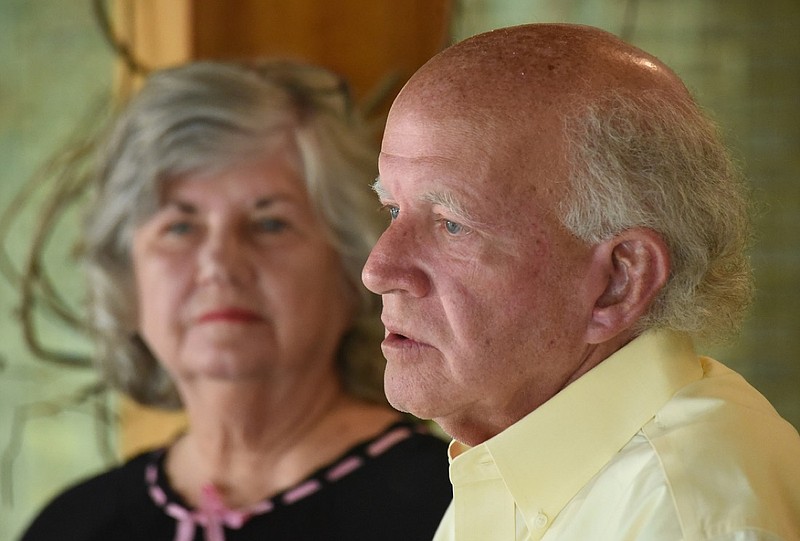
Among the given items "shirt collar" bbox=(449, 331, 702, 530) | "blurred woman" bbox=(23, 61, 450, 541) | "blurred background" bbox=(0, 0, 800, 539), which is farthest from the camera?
"blurred background" bbox=(0, 0, 800, 539)

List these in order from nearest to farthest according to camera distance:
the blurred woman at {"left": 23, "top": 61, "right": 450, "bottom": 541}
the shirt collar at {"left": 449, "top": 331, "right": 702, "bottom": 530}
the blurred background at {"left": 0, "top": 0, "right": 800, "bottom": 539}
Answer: the shirt collar at {"left": 449, "top": 331, "right": 702, "bottom": 530}, the blurred woman at {"left": 23, "top": 61, "right": 450, "bottom": 541}, the blurred background at {"left": 0, "top": 0, "right": 800, "bottom": 539}

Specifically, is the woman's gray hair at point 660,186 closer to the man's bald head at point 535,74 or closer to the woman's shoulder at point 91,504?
the man's bald head at point 535,74

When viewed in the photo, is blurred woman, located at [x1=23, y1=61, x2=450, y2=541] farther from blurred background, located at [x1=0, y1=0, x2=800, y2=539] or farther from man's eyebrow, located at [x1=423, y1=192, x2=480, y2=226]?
man's eyebrow, located at [x1=423, y1=192, x2=480, y2=226]

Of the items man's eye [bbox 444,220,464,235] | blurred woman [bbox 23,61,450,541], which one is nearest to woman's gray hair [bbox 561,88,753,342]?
man's eye [bbox 444,220,464,235]

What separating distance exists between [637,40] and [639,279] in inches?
58.2

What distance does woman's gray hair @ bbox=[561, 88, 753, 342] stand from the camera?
1.14 metres

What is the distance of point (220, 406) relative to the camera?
88.1 inches

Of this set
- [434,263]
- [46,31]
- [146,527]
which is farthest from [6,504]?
[434,263]

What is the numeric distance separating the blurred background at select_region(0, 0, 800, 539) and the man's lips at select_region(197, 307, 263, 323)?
0.50 metres

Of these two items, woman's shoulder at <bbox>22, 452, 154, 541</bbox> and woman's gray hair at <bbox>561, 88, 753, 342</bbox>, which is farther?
woman's shoulder at <bbox>22, 452, 154, 541</bbox>

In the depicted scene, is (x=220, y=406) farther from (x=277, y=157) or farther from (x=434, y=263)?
(x=434, y=263)

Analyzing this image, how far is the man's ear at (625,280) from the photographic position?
1.16m

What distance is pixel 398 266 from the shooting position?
1.19 metres

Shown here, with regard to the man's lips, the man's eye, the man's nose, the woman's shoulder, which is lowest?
the woman's shoulder
